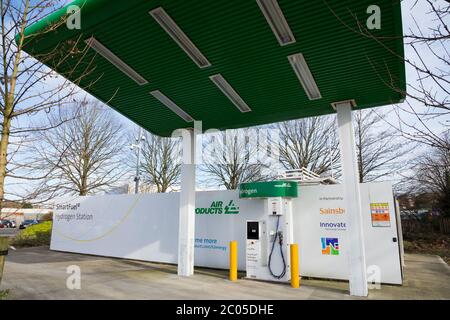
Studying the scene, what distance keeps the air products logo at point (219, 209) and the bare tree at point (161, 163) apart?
1084 cm

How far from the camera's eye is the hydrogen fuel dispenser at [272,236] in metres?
8.20

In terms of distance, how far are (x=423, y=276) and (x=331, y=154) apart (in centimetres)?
992

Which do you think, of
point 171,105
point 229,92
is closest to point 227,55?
point 229,92

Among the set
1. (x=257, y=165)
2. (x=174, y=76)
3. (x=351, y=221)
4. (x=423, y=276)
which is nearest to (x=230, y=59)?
(x=174, y=76)

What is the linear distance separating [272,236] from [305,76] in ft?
13.9

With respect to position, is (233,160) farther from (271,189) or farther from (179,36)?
(179,36)

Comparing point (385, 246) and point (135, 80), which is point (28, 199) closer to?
point (135, 80)

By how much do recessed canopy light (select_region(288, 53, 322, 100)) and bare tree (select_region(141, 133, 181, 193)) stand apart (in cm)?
1550

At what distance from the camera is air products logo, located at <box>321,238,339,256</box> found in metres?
8.84

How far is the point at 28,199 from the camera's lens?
3.21 meters

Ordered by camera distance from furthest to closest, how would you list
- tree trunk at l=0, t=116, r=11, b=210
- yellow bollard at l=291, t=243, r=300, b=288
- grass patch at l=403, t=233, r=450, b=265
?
grass patch at l=403, t=233, r=450, b=265, yellow bollard at l=291, t=243, r=300, b=288, tree trunk at l=0, t=116, r=11, b=210

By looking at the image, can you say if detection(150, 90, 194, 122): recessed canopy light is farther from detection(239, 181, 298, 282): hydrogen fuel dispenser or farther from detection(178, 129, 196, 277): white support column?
detection(239, 181, 298, 282): hydrogen fuel dispenser

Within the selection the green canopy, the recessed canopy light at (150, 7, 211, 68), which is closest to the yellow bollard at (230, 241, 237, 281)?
the green canopy

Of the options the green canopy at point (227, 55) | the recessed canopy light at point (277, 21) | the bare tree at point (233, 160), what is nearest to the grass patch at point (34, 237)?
the bare tree at point (233, 160)
